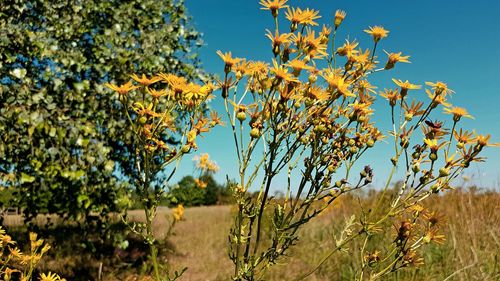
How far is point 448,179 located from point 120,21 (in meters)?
5.95

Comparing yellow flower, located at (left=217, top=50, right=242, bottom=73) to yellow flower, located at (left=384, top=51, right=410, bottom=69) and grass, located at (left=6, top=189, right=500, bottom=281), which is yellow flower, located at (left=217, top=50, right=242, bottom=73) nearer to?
Answer: yellow flower, located at (left=384, top=51, right=410, bottom=69)

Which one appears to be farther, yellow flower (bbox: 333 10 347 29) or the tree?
the tree

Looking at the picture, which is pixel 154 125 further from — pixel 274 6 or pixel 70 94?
pixel 70 94

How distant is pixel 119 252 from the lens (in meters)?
7.37

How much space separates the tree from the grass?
1.28m

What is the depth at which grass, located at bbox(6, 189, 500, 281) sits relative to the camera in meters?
4.69

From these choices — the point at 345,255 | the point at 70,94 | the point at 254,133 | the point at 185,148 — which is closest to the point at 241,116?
the point at 254,133

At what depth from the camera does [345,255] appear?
20.5 feet

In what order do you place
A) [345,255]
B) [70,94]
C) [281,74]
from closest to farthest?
[281,74] → [70,94] → [345,255]

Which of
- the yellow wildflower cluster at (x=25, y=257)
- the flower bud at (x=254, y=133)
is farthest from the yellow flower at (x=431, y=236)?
the yellow wildflower cluster at (x=25, y=257)

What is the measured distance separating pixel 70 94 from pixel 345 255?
14.9ft

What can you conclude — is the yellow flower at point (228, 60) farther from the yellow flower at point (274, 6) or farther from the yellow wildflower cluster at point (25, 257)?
the yellow wildflower cluster at point (25, 257)

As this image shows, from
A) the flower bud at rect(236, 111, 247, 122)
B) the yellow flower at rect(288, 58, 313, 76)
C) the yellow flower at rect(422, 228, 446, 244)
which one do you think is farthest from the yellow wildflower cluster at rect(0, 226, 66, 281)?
the yellow flower at rect(422, 228, 446, 244)

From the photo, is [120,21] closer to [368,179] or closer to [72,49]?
[72,49]
